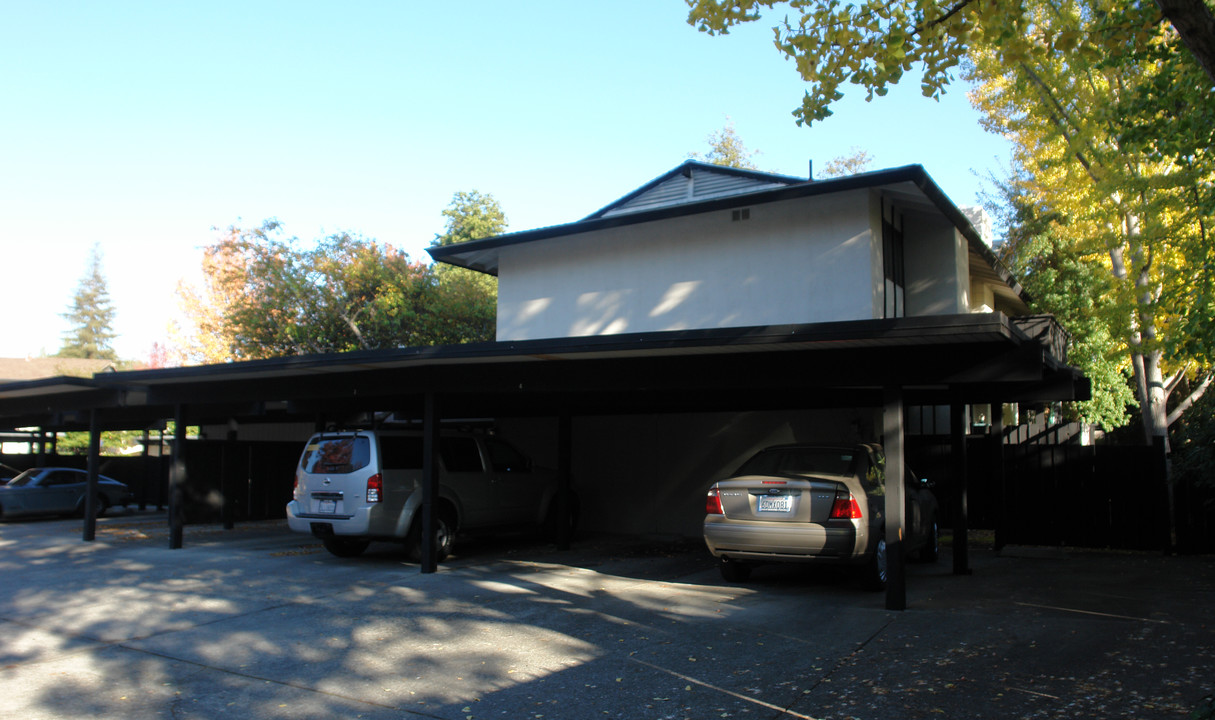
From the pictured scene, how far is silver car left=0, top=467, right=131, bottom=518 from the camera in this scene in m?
19.8

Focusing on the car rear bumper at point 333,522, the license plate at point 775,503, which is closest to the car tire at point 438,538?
the car rear bumper at point 333,522

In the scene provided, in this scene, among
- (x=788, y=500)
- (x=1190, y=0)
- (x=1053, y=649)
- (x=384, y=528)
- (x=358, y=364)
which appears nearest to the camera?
(x=1190, y=0)

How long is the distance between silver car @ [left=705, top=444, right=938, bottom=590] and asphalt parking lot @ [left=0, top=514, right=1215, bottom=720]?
53 cm

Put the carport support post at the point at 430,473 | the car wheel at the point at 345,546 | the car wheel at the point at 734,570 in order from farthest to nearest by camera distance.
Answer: the car wheel at the point at 345,546 < the carport support post at the point at 430,473 < the car wheel at the point at 734,570

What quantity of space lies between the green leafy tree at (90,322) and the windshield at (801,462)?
8567cm

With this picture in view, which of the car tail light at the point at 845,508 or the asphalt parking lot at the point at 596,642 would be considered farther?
the car tail light at the point at 845,508

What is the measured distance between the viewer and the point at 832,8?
6898mm

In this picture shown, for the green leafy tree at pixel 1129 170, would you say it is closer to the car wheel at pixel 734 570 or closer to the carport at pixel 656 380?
the carport at pixel 656 380

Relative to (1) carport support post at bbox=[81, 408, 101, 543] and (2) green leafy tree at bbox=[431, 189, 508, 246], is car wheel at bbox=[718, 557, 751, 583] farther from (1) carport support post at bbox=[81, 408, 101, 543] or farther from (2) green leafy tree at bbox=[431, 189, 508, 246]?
(2) green leafy tree at bbox=[431, 189, 508, 246]

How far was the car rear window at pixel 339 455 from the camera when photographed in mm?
11469

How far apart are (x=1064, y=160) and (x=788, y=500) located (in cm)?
870

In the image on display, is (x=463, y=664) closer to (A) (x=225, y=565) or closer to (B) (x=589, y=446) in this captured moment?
(A) (x=225, y=565)

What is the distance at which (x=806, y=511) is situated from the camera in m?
8.84

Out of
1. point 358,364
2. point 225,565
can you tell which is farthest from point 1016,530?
point 225,565
